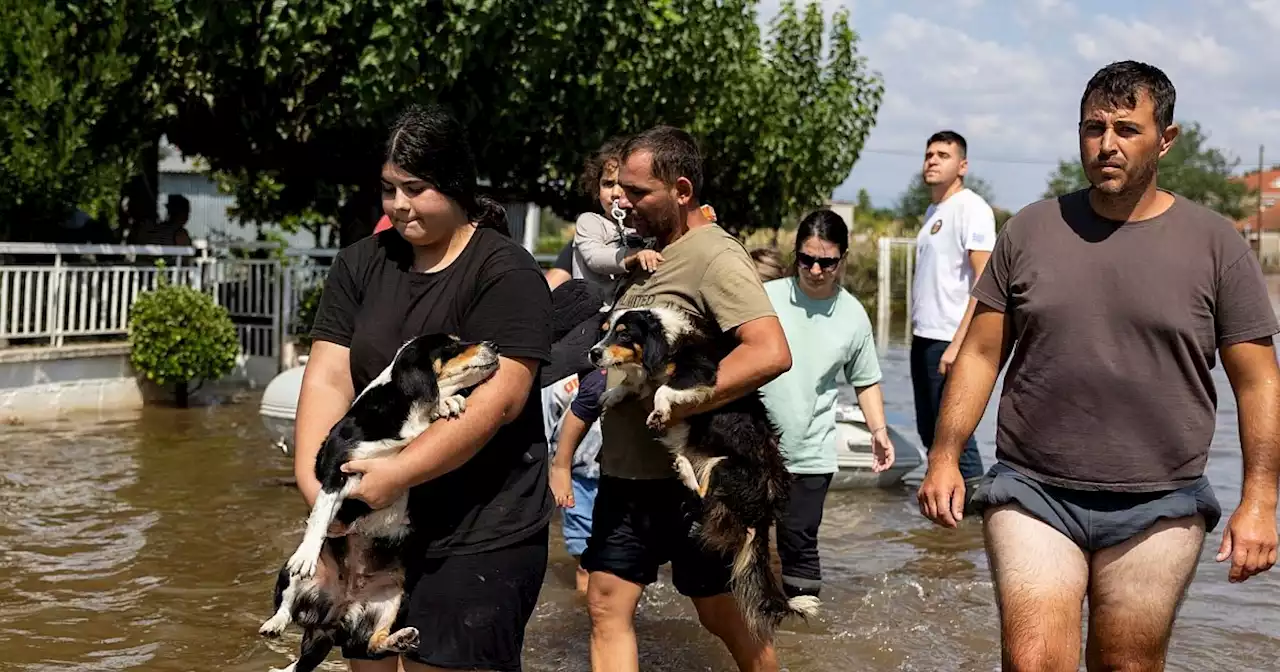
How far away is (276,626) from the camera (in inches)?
130

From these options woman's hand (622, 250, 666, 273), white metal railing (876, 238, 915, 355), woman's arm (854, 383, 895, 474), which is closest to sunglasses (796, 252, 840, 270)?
woman's arm (854, 383, 895, 474)

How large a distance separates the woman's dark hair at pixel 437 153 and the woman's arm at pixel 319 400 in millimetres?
541

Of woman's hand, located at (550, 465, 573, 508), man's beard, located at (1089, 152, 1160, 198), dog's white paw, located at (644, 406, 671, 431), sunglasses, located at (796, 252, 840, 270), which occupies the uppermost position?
man's beard, located at (1089, 152, 1160, 198)

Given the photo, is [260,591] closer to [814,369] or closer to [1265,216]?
[814,369]

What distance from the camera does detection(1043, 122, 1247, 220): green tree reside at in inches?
2992

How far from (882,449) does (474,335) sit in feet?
9.98

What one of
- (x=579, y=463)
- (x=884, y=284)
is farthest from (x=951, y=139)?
(x=884, y=284)

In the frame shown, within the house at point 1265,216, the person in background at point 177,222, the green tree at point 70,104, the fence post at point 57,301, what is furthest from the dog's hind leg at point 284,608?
the house at point 1265,216

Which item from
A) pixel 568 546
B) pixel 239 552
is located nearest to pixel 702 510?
pixel 568 546

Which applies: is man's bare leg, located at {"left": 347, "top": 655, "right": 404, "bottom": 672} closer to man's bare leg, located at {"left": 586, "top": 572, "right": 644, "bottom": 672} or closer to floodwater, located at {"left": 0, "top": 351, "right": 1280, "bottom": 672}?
man's bare leg, located at {"left": 586, "top": 572, "right": 644, "bottom": 672}

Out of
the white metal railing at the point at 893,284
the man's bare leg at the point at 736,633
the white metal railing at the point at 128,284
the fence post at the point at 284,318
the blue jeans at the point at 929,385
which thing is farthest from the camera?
the white metal railing at the point at 893,284

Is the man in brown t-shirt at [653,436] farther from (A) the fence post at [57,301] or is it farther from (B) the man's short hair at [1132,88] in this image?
(A) the fence post at [57,301]

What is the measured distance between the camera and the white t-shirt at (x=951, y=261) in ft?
24.1

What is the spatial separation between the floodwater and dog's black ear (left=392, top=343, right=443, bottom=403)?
2.59 meters
